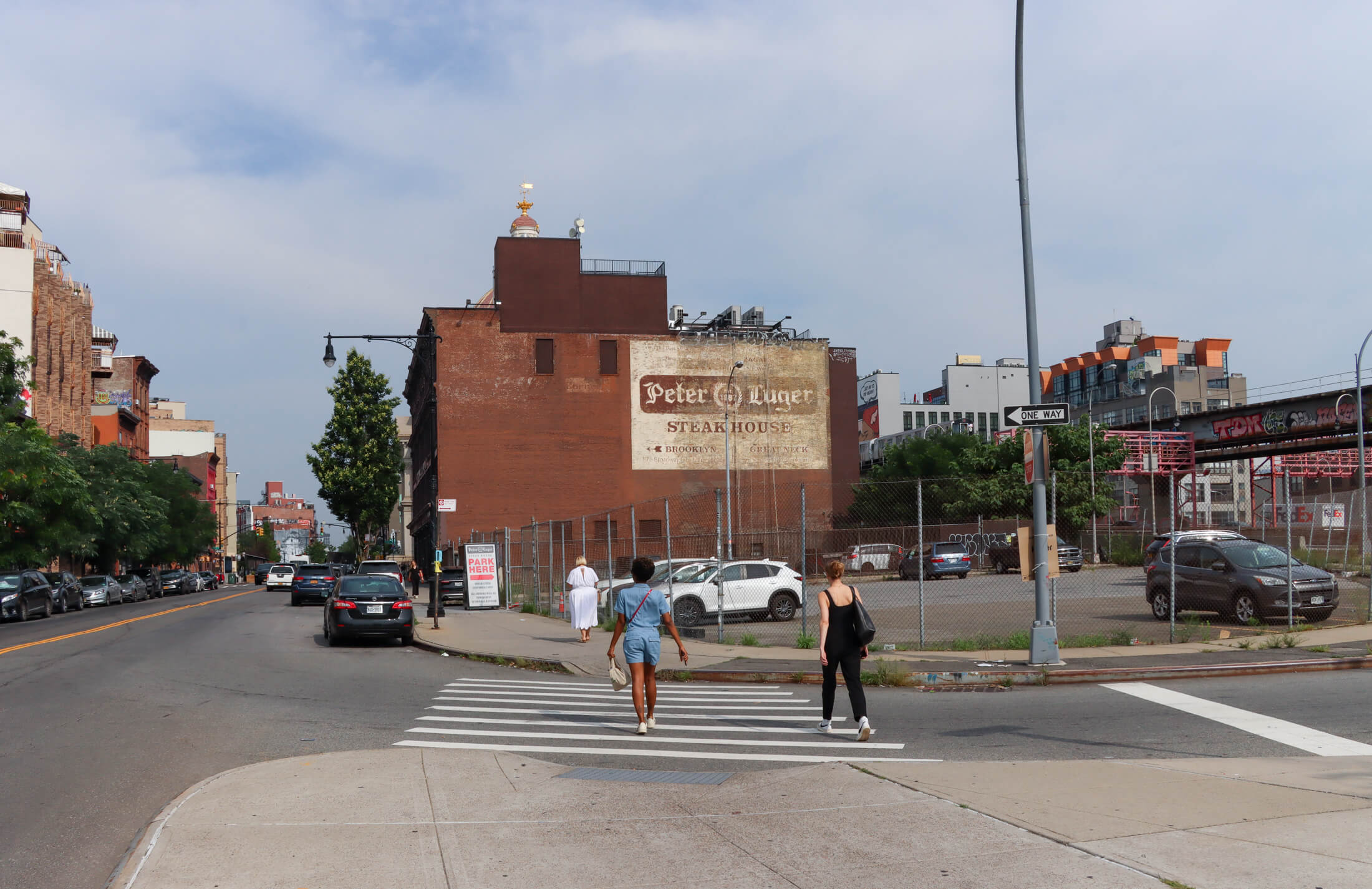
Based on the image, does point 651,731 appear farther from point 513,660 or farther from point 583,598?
point 583,598

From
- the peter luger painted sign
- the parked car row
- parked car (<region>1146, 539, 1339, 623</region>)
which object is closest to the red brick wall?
the parked car row

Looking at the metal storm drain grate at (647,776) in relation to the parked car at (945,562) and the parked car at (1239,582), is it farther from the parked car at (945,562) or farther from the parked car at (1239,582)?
the parked car at (945,562)

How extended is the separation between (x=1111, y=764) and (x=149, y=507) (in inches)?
2502

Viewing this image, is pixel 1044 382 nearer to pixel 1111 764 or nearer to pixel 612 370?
pixel 612 370

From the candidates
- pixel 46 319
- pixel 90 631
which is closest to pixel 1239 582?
pixel 90 631

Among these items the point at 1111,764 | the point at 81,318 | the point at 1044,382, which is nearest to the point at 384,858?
the point at 1111,764

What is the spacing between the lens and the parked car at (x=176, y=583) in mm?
70019

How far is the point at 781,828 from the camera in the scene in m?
6.78

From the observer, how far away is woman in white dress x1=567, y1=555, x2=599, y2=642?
69.4 feet

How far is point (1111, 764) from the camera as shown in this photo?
8.51m

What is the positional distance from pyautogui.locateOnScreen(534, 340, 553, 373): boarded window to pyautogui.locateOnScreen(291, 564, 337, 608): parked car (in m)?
17.2

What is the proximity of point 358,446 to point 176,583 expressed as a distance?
50.9 feet

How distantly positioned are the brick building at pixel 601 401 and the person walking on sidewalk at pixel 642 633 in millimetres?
43969

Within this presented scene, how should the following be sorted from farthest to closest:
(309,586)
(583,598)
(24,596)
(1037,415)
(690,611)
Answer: (309,586)
(24,596)
(690,611)
(583,598)
(1037,415)
